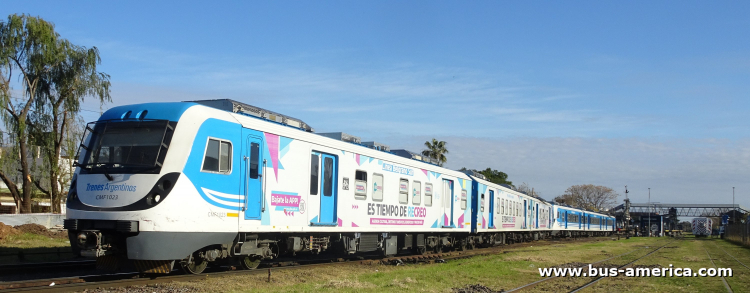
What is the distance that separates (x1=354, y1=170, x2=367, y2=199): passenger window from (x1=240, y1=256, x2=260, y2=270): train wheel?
344 centimetres

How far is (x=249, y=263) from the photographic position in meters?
14.2

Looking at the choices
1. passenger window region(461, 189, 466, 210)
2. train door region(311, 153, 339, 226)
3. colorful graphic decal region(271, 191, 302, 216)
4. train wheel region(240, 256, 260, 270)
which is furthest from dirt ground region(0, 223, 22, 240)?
passenger window region(461, 189, 466, 210)

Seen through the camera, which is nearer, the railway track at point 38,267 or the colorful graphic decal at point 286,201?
the railway track at point 38,267

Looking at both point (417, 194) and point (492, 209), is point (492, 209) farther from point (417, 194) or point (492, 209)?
point (417, 194)

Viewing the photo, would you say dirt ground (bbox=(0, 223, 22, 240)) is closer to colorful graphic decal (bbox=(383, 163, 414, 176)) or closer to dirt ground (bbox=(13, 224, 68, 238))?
dirt ground (bbox=(13, 224, 68, 238))

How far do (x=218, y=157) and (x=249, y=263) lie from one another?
342 centimetres

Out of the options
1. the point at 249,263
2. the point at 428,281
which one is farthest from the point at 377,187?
the point at 428,281

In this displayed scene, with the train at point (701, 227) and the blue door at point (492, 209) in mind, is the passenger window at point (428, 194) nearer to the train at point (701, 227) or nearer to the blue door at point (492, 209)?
the blue door at point (492, 209)

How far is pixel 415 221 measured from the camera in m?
20.4

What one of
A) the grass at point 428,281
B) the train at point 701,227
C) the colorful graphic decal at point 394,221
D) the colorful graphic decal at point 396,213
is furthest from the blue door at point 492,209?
the train at point 701,227

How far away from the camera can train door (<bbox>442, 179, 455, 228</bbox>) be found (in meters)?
22.8

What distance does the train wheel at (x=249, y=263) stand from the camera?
14.1 metres

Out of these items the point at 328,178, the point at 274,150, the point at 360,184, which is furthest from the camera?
the point at 360,184

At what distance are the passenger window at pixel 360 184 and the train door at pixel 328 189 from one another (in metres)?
1.05
